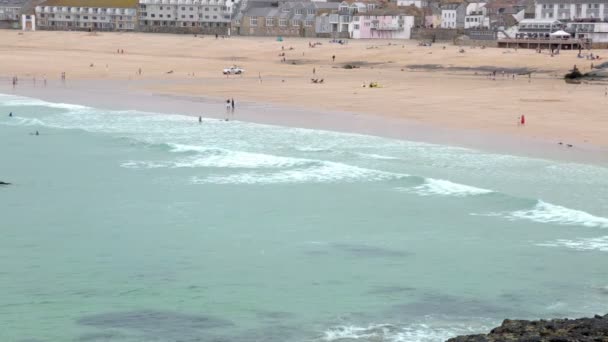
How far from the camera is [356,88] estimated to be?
52.8m

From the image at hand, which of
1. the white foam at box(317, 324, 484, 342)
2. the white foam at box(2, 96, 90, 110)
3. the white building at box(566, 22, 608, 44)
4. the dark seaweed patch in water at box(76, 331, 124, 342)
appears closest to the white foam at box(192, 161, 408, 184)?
the white foam at box(317, 324, 484, 342)

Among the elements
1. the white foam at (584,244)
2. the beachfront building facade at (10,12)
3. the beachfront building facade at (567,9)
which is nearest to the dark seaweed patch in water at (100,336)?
the white foam at (584,244)

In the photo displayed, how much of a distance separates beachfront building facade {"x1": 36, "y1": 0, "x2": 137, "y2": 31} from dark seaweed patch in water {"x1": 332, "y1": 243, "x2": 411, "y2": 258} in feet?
372

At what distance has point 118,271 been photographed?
54.9ft

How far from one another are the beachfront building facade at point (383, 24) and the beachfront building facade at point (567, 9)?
1718 cm

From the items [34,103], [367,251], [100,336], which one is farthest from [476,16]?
[100,336]

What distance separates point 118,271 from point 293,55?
66.8 metres

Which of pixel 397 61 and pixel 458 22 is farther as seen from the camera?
pixel 458 22

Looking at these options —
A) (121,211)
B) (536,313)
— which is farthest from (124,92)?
(536,313)

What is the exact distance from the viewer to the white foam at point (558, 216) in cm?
2023

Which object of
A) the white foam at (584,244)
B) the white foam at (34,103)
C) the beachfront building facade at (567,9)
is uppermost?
the beachfront building facade at (567,9)

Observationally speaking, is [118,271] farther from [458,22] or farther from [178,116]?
[458,22]

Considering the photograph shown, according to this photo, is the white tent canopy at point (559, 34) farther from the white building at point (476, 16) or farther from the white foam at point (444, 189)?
the white foam at point (444, 189)

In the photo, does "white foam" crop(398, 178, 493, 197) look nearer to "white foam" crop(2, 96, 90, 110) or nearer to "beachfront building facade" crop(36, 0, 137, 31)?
"white foam" crop(2, 96, 90, 110)
